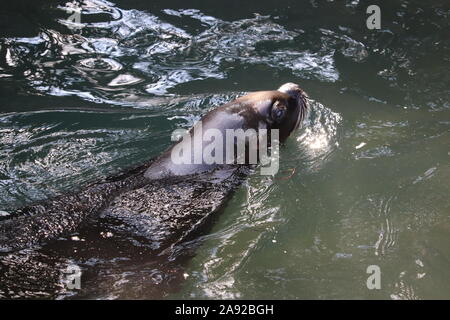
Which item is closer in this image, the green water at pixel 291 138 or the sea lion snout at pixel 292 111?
the green water at pixel 291 138

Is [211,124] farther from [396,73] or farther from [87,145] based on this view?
[396,73]

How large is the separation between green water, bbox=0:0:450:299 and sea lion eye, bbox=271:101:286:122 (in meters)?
0.44

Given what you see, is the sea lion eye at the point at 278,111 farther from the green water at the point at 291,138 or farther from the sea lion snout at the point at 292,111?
the green water at the point at 291,138

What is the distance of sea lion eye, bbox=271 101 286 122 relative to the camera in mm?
4375

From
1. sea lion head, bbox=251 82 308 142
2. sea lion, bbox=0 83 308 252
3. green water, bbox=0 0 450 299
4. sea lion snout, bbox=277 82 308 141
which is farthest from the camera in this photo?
sea lion snout, bbox=277 82 308 141

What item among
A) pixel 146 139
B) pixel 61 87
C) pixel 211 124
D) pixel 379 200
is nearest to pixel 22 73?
pixel 61 87

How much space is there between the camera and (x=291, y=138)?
5023mm

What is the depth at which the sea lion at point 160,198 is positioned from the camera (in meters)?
3.50

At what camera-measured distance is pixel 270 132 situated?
4418 mm

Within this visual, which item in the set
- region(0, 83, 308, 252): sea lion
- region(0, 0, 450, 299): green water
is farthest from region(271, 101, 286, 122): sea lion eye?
region(0, 0, 450, 299): green water

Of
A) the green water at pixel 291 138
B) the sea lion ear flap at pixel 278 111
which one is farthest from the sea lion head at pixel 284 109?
the green water at pixel 291 138

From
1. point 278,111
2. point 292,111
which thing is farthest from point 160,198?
point 292,111

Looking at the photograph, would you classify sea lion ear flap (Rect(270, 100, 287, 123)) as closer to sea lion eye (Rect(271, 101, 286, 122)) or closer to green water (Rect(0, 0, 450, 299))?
sea lion eye (Rect(271, 101, 286, 122))
